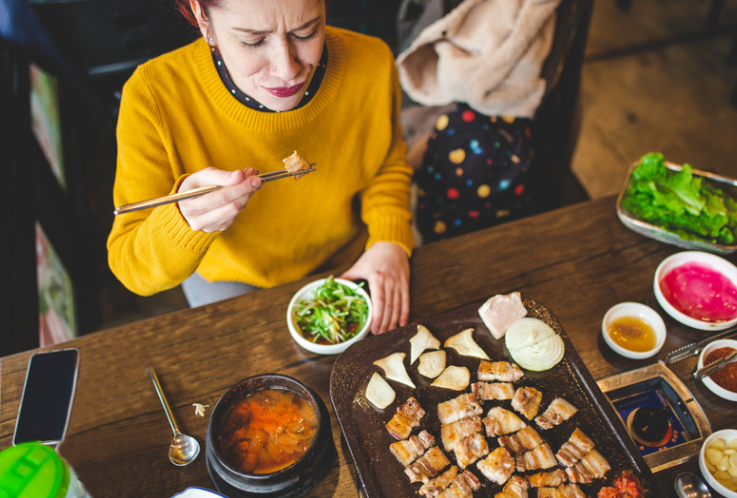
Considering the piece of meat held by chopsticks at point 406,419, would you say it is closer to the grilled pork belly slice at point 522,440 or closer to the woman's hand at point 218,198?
the grilled pork belly slice at point 522,440

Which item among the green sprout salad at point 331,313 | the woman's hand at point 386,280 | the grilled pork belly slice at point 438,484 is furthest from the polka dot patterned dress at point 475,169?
the grilled pork belly slice at point 438,484

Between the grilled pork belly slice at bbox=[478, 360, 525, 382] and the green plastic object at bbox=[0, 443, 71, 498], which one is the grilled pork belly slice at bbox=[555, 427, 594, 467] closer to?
the grilled pork belly slice at bbox=[478, 360, 525, 382]

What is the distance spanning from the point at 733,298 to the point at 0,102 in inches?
116

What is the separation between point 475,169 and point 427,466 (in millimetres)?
1411

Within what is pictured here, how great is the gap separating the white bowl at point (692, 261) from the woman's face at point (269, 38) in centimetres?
125

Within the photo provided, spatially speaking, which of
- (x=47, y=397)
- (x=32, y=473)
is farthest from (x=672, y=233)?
(x=47, y=397)

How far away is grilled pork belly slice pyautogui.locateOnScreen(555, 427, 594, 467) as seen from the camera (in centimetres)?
116

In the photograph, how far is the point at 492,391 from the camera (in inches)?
50.2

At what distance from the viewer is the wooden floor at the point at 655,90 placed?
12.8 ft

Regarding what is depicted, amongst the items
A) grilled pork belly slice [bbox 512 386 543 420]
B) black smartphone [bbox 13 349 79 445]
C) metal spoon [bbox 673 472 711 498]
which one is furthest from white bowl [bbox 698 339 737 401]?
black smartphone [bbox 13 349 79 445]

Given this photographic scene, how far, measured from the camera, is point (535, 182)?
7.91 ft

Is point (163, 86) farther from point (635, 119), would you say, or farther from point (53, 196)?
point (635, 119)

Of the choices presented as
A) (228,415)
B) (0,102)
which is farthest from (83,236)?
(228,415)

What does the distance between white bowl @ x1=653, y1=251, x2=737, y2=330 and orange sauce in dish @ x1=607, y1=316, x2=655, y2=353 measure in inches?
3.5
